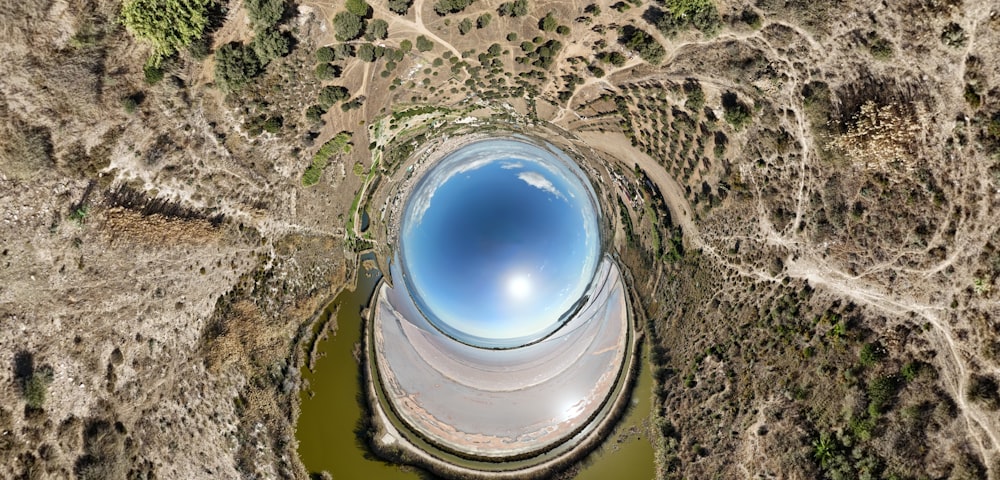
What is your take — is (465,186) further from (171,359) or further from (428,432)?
(171,359)

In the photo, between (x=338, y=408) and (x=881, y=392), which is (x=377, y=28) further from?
(x=881, y=392)

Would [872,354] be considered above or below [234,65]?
below

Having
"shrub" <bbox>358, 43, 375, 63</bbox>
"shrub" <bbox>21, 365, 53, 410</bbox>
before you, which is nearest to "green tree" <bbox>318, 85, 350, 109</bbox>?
"shrub" <bbox>358, 43, 375, 63</bbox>

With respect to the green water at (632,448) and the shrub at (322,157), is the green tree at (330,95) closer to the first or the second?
the shrub at (322,157)

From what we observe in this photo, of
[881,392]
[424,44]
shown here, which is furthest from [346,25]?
[881,392]

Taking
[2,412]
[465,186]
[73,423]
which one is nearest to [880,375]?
[465,186]

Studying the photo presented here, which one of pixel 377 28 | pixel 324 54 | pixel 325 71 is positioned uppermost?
pixel 377 28

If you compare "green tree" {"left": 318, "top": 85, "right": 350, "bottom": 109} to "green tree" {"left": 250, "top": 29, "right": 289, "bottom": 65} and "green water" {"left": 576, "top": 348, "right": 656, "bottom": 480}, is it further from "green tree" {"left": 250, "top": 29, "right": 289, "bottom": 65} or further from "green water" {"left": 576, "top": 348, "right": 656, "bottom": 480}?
"green water" {"left": 576, "top": 348, "right": 656, "bottom": 480}
